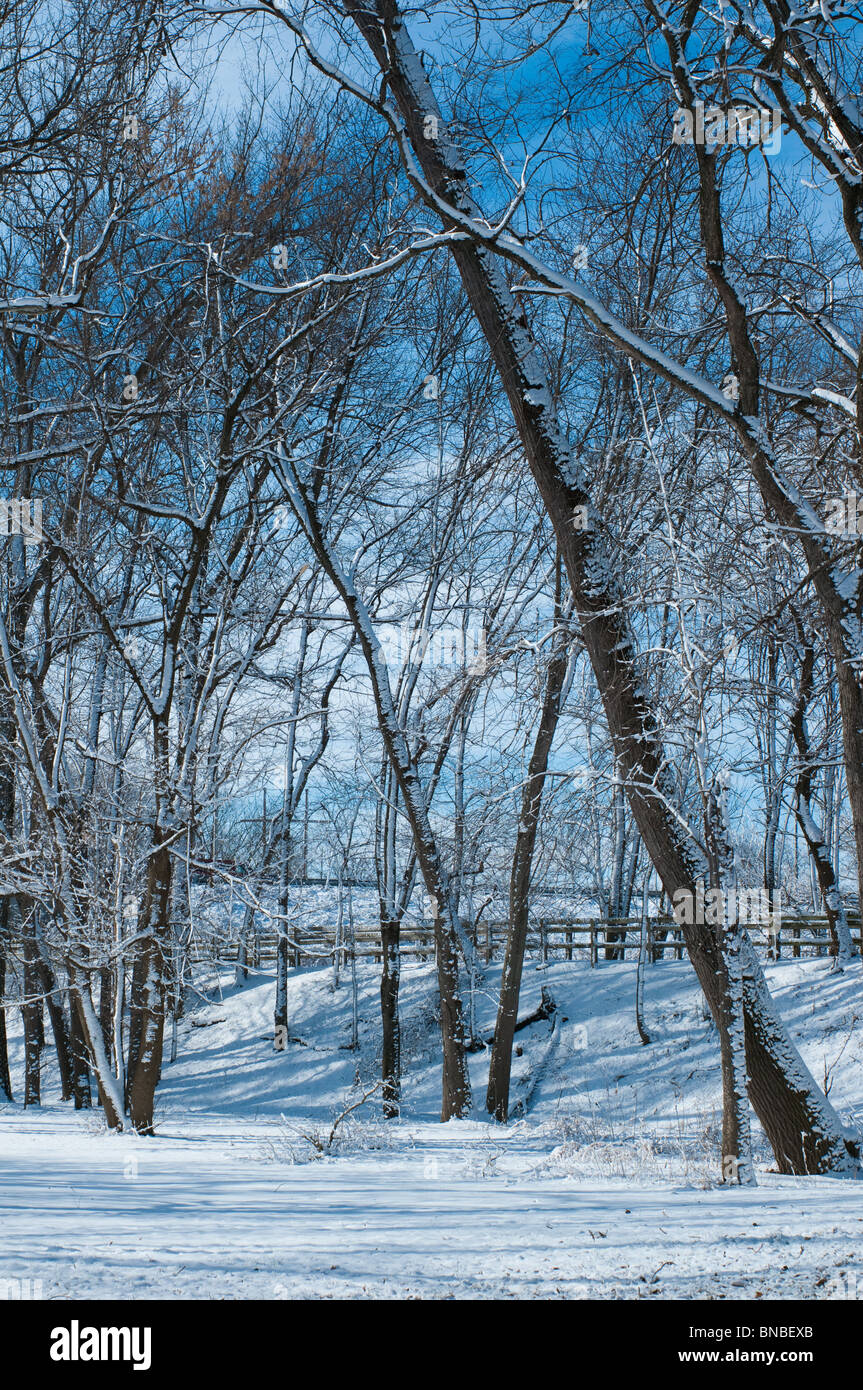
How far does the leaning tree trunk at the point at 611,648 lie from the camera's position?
6820mm

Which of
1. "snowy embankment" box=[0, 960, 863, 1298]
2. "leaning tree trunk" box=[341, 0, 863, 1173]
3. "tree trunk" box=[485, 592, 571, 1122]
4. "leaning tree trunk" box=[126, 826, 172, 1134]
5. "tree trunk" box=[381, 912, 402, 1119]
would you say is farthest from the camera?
"tree trunk" box=[381, 912, 402, 1119]

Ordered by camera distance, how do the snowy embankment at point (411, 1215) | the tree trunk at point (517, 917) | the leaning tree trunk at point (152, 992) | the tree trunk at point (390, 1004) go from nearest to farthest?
the snowy embankment at point (411, 1215) < the leaning tree trunk at point (152, 992) < the tree trunk at point (517, 917) < the tree trunk at point (390, 1004)

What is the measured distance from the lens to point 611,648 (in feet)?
23.7

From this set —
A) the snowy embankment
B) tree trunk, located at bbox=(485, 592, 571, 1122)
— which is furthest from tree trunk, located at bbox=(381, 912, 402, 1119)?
the snowy embankment

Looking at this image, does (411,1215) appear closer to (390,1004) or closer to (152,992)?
(152,992)

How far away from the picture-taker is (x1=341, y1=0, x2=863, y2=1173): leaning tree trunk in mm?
6820

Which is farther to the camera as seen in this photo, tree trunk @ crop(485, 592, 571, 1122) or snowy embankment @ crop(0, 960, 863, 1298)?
tree trunk @ crop(485, 592, 571, 1122)

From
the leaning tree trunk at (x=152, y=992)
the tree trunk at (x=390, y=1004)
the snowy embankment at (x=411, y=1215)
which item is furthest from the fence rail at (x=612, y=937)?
the leaning tree trunk at (x=152, y=992)

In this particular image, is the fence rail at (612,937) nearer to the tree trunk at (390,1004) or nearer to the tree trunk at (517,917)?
the tree trunk at (390,1004)

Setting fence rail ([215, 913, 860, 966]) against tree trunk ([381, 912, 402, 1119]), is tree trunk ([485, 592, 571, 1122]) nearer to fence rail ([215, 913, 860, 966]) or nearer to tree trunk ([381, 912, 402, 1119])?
tree trunk ([381, 912, 402, 1119])

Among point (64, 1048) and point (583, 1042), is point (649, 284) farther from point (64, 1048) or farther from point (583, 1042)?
point (64, 1048)

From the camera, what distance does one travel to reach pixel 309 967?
33531mm

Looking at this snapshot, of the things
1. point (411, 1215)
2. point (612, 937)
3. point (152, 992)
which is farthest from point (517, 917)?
point (612, 937)
